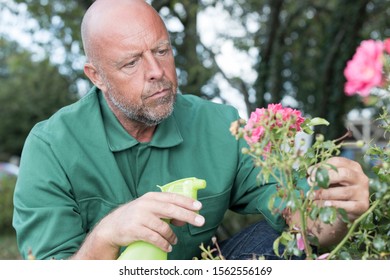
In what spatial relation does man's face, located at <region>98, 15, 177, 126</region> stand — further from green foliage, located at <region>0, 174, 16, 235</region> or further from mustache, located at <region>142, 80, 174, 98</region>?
green foliage, located at <region>0, 174, 16, 235</region>

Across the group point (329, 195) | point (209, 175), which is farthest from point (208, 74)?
point (329, 195)

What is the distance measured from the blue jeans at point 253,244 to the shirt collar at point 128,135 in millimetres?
437

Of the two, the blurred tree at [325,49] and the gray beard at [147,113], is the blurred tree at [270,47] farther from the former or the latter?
the gray beard at [147,113]

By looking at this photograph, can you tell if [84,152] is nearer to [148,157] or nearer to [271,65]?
[148,157]

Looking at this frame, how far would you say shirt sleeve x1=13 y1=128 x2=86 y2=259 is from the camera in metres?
1.90

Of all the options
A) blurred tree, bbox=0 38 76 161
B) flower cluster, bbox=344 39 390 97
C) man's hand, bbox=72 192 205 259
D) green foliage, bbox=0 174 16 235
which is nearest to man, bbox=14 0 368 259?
man's hand, bbox=72 192 205 259

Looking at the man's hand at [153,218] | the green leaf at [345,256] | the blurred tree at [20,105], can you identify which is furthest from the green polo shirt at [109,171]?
the blurred tree at [20,105]

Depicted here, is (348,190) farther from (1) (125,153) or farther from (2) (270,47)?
(2) (270,47)

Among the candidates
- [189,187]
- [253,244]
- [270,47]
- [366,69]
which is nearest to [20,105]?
[270,47]

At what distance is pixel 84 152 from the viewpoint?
7.09 ft

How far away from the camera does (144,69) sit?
2104 millimetres

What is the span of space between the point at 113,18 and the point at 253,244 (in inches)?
38.1

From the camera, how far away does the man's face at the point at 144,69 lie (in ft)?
6.89
